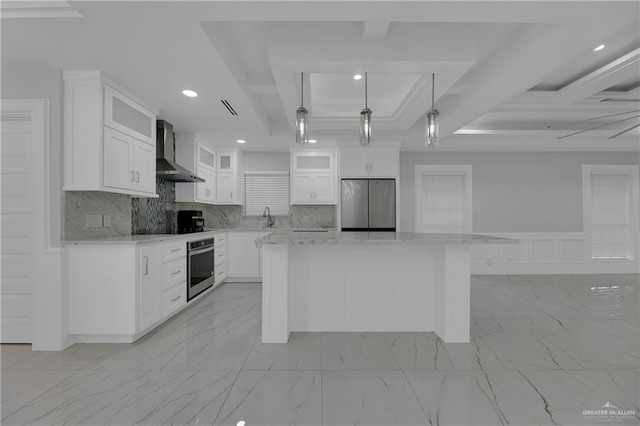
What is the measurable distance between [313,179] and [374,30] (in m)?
3.33

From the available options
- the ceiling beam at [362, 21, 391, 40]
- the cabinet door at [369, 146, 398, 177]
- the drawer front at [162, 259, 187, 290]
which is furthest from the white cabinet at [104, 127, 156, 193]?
the cabinet door at [369, 146, 398, 177]

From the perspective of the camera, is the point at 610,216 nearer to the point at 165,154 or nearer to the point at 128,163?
the point at 165,154

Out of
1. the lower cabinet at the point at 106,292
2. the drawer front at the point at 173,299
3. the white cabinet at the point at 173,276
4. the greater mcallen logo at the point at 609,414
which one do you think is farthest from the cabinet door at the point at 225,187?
the greater mcallen logo at the point at 609,414

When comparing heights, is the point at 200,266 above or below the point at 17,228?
below

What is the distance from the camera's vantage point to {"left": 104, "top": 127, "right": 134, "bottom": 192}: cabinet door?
9.19 ft

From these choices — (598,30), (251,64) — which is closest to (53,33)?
(251,64)

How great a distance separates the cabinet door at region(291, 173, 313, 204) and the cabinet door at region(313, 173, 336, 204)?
0.28 ft

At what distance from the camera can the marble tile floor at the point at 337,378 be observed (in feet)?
5.85

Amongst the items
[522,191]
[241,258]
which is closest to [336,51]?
[241,258]

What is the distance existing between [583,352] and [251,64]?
3.80 meters

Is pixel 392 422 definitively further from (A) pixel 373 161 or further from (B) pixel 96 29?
(A) pixel 373 161

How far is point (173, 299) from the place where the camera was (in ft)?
11.3

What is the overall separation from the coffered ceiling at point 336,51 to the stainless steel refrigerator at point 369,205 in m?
1.22

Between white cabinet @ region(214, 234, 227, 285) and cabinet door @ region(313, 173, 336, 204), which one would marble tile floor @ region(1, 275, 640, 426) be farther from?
cabinet door @ region(313, 173, 336, 204)
